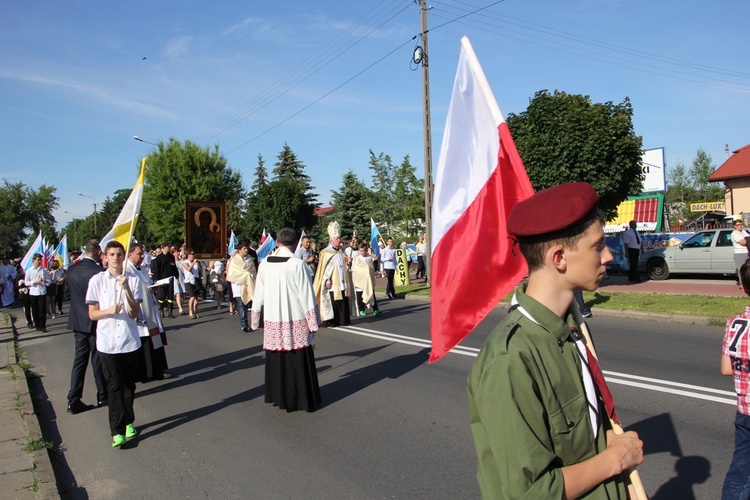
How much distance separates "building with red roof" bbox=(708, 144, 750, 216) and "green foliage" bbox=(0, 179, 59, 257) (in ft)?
193

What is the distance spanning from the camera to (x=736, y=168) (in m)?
39.5

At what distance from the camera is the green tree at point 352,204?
56625 mm

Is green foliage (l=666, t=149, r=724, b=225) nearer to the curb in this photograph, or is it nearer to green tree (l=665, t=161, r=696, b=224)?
green tree (l=665, t=161, r=696, b=224)

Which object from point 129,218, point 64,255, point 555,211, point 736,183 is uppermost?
point 736,183

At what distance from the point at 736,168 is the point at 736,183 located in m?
1.12

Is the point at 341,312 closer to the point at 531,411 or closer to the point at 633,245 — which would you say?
the point at 633,245

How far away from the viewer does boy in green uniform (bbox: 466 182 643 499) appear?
5.15 feet

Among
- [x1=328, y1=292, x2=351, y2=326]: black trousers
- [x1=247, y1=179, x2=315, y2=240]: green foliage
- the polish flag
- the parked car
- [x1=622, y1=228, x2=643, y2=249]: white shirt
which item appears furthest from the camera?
[x1=247, y1=179, x2=315, y2=240]: green foliage

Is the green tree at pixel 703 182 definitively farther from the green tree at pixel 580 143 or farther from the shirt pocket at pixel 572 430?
the shirt pocket at pixel 572 430

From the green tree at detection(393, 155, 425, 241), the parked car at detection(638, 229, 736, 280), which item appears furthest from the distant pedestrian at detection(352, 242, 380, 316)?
the green tree at detection(393, 155, 425, 241)

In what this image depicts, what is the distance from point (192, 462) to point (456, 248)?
3.63 m

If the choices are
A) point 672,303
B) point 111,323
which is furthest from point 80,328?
point 672,303

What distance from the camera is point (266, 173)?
76688mm

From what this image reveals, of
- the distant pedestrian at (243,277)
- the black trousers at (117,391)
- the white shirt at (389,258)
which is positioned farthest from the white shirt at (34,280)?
the black trousers at (117,391)
